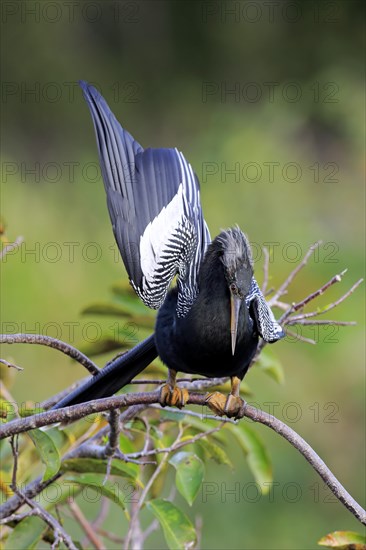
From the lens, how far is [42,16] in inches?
252

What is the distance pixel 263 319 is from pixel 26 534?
2.22 ft

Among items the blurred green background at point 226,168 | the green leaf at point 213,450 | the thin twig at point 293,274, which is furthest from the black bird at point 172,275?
the blurred green background at point 226,168

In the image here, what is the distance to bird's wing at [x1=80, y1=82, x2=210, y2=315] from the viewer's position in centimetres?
193

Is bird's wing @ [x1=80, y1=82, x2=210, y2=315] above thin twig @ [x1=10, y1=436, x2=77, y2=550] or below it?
above

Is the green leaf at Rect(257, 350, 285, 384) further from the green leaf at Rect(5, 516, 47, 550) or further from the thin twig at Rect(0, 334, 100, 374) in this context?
the green leaf at Rect(5, 516, 47, 550)

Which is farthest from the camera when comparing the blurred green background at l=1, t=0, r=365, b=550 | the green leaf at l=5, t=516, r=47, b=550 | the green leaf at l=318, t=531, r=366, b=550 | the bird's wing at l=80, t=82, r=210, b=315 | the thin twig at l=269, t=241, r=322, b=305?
the blurred green background at l=1, t=0, r=365, b=550

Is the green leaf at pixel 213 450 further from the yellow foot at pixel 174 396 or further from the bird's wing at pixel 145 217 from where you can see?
the bird's wing at pixel 145 217

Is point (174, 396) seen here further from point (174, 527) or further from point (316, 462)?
point (316, 462)

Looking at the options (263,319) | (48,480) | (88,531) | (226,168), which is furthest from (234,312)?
(226,168)

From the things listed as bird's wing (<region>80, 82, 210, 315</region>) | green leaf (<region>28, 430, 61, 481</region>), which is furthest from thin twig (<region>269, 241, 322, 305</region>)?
green leaf (<region>28, 430, 61, 481</region>)

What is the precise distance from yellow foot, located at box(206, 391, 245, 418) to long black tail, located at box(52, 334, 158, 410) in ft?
0.82

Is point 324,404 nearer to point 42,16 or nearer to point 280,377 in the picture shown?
point 280,377

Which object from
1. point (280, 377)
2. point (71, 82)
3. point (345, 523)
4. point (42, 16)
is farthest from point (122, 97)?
point (280, 377)

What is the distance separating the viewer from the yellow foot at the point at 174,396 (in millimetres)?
1857
